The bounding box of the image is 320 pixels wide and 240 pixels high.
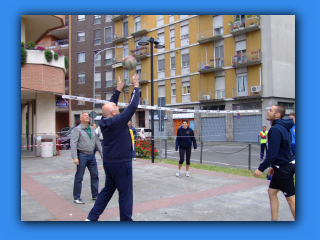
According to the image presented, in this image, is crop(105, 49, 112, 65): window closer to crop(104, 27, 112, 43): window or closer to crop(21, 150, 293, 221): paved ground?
crop(104, 27, 112, 43): window

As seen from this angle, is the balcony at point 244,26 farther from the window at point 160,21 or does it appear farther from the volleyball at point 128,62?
the volleyball at point 128,62

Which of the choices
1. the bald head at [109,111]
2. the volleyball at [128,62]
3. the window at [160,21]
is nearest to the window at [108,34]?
the window at [160,21]

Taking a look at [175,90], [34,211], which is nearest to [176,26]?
[175,90]

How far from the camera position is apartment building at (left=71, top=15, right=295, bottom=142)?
81.2 feet

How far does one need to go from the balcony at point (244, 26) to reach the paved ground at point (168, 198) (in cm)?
1885

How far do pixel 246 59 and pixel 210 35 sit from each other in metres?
5.02

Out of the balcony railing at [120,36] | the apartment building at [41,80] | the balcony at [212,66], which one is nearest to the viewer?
the apartment building at [41,80]

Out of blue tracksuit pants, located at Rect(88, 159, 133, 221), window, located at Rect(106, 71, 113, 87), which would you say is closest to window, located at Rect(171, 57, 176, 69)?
window, located at Rect(106, 71, 113, 87)

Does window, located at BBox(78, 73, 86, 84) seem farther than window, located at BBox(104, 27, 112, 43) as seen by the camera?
Yes

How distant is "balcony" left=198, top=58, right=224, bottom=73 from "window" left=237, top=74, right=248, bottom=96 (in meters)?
2.26

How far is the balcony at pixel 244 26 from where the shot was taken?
24.4m

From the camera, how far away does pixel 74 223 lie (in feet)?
13.6

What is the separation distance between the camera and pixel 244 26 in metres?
25.7

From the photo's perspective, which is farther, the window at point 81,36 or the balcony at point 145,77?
the window at point 81,36
